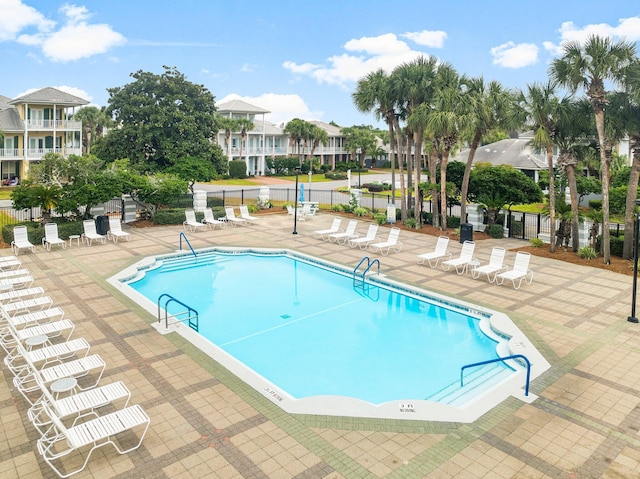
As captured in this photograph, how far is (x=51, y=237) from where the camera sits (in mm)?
21078

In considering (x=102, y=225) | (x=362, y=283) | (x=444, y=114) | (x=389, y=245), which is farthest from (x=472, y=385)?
(x=102, y=225)

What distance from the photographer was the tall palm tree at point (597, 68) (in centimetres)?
1702

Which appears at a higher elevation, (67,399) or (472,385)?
A: (67,399)

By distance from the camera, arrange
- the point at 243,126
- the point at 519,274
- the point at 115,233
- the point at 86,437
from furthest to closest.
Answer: the point at 243,126 → the point at 115,233 → the point at 519,274 → the point at 86,437

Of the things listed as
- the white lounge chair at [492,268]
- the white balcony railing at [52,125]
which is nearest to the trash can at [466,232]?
the white lounge chair at [492,268]

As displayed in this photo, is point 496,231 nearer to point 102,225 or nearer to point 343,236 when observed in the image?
point 343,236

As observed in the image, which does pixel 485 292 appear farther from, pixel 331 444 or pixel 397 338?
pixel 331 444

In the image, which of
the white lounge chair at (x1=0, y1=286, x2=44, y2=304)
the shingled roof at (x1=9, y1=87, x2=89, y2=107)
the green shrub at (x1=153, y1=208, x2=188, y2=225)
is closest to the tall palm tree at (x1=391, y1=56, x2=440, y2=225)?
the green shrub at (x1=153, y1=208, x2=188, y2=225)

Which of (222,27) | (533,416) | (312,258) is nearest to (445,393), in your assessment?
(533,416)

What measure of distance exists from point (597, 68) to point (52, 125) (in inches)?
1782

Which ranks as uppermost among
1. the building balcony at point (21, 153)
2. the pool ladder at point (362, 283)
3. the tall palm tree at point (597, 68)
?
the tall palm tree at point (597, 68)

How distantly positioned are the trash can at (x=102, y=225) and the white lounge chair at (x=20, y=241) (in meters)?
3.17

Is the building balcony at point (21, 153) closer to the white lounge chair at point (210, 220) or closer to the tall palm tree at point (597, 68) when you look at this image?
the white lounge chair at point (210, 220)

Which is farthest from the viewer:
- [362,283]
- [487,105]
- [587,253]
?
[487,105]
